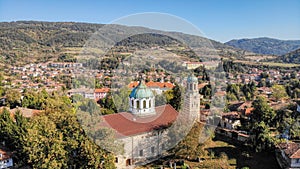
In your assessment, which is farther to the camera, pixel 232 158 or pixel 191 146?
pixel 232 158

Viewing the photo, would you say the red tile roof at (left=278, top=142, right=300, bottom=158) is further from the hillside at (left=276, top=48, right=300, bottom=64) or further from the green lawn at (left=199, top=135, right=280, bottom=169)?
the hillside at (left=276, top=48, right=300, bottom=64)

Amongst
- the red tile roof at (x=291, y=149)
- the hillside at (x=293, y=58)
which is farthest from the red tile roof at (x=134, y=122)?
the hillside at (x=293, y=58)

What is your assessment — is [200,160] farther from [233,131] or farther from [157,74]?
[157,74]

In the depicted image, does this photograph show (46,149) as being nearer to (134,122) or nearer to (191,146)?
(134,122)

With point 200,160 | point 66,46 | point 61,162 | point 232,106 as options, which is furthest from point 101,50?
point 66,46

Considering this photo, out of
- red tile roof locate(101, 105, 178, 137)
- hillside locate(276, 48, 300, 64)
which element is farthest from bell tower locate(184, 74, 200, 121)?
hillside locate(276, 48, 300, 64)

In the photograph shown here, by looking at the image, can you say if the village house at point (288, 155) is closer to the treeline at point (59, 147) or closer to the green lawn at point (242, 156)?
the green lawn at point (242, 156)

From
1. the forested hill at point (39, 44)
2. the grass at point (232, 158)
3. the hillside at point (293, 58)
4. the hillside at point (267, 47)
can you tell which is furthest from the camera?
the hillside at point (267, 47)

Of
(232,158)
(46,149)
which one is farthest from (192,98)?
(46,149)
